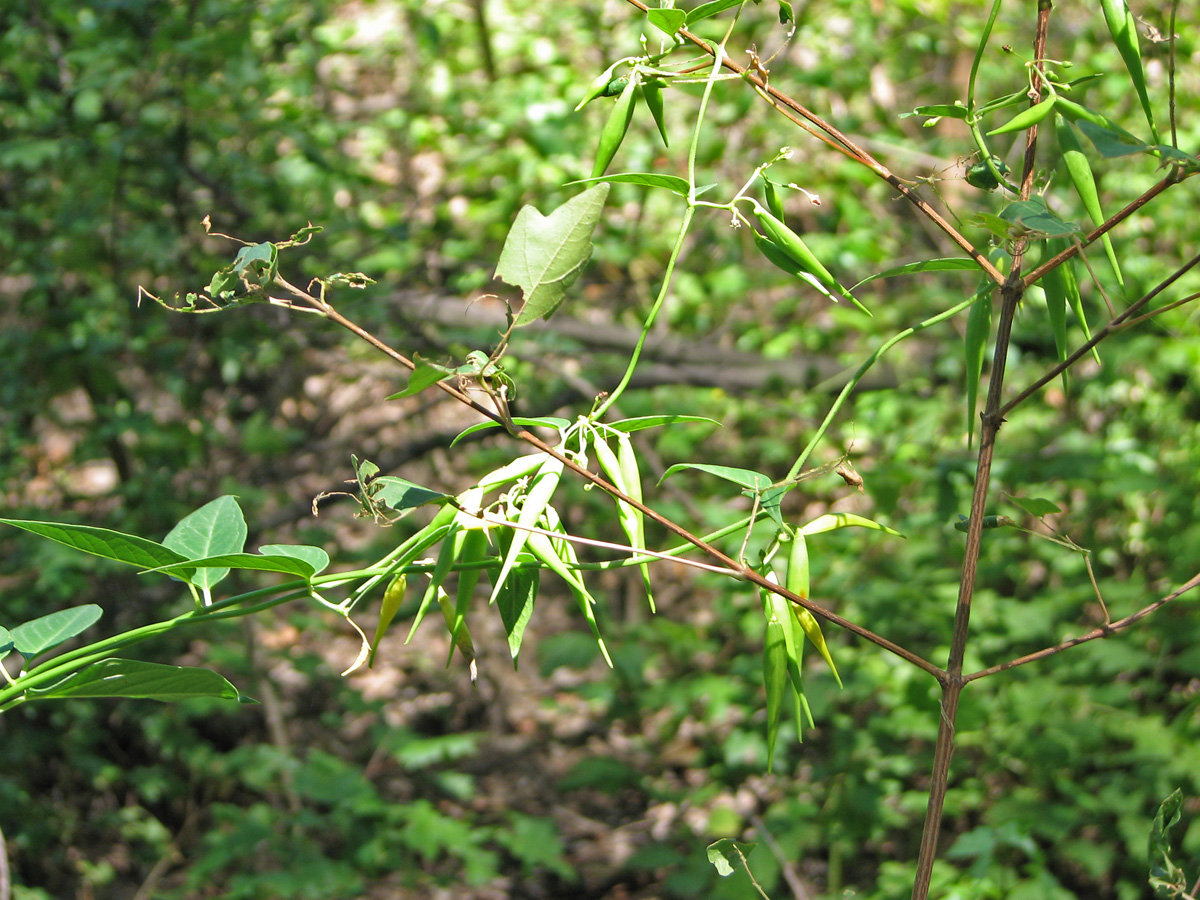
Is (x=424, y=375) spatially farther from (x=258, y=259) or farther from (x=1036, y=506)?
(x=1036, y=506)

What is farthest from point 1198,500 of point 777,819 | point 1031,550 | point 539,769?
point 539,769

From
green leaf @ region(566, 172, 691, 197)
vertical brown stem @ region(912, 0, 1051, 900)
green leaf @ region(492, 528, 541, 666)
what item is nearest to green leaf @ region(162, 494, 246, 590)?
green leaf @ region(492, 528, 541, 666)

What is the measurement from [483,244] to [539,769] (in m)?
1.61

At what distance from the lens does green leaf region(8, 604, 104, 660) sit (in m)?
0.55

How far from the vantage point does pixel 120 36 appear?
215 cm

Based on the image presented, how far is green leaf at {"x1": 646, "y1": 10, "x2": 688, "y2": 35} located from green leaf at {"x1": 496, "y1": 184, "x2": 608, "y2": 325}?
0.31ft

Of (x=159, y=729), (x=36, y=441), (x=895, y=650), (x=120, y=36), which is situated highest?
(x=895, y=650)

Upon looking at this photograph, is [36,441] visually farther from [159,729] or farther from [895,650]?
[895,650]

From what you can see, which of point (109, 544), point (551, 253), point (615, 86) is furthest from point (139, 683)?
point (615, 86)

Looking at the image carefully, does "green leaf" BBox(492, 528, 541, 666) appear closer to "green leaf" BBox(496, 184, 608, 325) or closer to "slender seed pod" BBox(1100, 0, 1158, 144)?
"green leaf" BBox(496, 184, 608, 325)

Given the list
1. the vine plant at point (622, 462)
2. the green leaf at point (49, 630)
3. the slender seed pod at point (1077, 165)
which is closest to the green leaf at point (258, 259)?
the vine plant at point (622, 462)

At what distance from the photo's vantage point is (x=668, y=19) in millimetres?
485

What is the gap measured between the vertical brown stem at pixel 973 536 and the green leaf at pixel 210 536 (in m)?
0.39

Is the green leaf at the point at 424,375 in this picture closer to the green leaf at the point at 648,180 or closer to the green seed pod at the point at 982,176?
the green leaf at the point at 648,180
